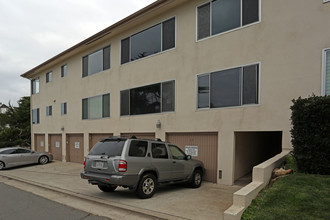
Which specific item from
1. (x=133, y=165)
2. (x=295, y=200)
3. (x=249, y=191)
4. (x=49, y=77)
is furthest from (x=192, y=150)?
(x=49, y=77)

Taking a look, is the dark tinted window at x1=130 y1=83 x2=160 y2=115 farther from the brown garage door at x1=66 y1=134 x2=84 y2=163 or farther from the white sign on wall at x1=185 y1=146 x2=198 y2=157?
the brown garage door at x1=66 y1=134 x2=84 y2=163

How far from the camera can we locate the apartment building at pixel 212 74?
7902 millimetres

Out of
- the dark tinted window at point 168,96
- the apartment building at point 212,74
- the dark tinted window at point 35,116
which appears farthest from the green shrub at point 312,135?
the dark tinted window at point 35,116

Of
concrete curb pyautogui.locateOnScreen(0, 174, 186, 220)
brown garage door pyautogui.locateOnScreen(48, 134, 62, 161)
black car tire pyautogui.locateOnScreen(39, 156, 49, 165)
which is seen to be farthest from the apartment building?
brown garage door pyautogui.locateOnScreen(48, 134, 62, 161)

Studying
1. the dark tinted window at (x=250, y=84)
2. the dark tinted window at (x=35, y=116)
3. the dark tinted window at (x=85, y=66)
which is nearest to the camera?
the dark tinted window at (x=250, y=84)

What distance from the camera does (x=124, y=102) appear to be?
1379 cm

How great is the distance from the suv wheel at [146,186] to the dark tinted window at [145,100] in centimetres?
485

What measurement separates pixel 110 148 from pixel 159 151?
5.22 ft

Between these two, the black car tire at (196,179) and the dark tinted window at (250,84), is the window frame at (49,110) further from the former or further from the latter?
the dark tinted window at (250,84)

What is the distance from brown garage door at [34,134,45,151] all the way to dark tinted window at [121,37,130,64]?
42.6ft

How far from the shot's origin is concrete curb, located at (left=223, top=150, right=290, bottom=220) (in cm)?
497

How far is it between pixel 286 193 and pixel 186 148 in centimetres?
593

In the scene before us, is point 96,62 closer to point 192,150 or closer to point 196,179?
point 192,150

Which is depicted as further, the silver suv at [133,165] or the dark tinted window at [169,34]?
the dark tinted window at [169,34]
